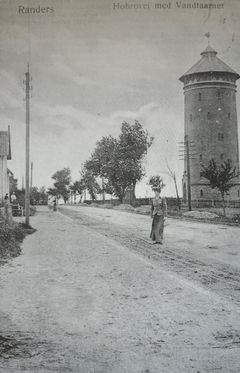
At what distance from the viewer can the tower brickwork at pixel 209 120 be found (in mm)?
43969

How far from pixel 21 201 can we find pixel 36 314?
29486 millimetres

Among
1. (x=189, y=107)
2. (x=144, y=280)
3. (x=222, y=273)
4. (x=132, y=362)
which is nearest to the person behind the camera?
(x=132, y=362)

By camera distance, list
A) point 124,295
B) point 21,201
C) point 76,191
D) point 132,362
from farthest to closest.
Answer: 1. point 76,191
2. point 21,201
3. point 124,295
4. point 132,362

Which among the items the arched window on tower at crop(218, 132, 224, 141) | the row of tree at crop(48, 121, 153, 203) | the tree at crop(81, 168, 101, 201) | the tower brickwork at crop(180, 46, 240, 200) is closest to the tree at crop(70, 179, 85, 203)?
the tree at crop(81, 168, 101, 201)

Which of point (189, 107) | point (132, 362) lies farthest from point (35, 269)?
point (189, 107)

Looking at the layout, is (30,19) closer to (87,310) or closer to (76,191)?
(87,310)

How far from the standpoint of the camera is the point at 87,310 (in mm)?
4672

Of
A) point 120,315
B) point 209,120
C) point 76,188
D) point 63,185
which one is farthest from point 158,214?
point 63,185

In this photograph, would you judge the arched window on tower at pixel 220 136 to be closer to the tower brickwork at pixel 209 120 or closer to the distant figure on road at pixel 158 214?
the tower brickwork at pixel 209 120

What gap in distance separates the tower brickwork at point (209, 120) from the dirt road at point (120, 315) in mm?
37499

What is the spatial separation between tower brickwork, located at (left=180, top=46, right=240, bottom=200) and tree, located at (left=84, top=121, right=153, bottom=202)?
252 inches

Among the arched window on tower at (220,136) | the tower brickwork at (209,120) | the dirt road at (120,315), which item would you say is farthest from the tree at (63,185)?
the dirt road at (120,315)

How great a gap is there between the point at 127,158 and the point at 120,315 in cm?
4650

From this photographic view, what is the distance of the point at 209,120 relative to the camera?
4525 centimetres
